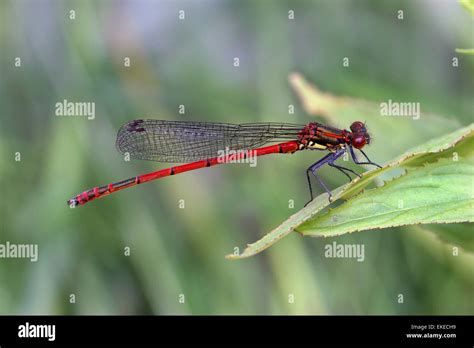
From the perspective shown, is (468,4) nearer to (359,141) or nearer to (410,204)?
(410,204)

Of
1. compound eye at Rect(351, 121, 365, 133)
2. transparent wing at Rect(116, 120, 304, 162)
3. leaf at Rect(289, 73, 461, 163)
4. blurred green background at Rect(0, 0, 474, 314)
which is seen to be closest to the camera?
leaf at Rect(289, 73, 461, 163)

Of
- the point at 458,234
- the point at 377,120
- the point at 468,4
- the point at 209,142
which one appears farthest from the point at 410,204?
the point at 209,142

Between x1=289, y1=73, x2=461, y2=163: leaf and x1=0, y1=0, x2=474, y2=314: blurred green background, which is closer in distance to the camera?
x1=289, y1=73, x2=461, y2=163: leaf

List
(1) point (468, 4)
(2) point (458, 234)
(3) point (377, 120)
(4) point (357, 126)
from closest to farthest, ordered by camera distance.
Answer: (1) point (468, 4) < (2) point (458, 234) < (3) point (377, 120) < (4) point (357, 126)

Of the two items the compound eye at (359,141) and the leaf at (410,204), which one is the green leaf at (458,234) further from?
the compound eye at (359,141)

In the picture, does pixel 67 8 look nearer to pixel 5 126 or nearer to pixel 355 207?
pixel 5 126

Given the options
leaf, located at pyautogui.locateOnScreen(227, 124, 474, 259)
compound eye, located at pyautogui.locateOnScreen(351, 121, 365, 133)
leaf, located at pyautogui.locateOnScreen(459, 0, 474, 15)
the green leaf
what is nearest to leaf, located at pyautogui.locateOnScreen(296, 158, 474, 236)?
leaf, located at pyautogui.locateOnScreen(227, 124, 474, 259)

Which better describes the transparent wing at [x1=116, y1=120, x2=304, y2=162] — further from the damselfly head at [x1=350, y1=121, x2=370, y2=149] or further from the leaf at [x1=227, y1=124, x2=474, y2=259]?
the leaf at [x1=227, y1=124, x2=474, y2=259]

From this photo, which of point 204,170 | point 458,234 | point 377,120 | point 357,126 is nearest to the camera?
point 458,234
